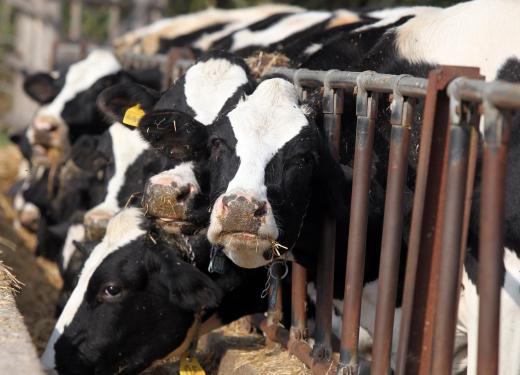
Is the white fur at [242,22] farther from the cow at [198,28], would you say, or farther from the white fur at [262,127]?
the white fur at [262,127]

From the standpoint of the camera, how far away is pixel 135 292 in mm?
4375

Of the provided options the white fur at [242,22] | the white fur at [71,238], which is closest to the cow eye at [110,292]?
the white fur at [71,238]

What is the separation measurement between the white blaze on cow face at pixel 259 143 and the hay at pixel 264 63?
113 centimetres

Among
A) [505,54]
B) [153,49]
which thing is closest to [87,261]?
[505,54]

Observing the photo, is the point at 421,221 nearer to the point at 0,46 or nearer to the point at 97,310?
the point at 97,310

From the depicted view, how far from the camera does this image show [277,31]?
25.1ft

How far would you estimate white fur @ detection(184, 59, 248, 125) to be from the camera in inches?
194

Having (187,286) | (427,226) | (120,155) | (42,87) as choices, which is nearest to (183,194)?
(187,286)

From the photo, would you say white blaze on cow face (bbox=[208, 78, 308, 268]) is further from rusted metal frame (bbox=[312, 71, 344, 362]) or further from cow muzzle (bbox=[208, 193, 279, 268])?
rusted metal frame (bbox=[312, 71, 344, 362])

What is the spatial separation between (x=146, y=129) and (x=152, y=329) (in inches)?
36.5

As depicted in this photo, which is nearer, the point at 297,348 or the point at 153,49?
the point at 297,348

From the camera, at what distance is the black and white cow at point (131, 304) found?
4.28 m

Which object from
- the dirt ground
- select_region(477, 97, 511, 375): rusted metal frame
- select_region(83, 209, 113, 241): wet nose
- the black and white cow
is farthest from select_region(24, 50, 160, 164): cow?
select_region(477, 97, 511, 375): rusted metal frame

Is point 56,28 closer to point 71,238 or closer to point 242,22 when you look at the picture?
point 242,22
